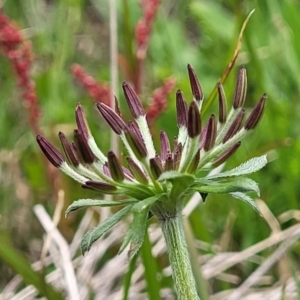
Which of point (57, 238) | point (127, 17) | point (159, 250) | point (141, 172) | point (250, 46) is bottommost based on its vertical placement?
point (159, 250)

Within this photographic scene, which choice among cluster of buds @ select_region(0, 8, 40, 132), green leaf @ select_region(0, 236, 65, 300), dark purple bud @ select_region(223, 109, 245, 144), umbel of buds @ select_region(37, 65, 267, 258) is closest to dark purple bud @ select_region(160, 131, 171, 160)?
umbel of buds @ select_region(37, 65, 267, 258)

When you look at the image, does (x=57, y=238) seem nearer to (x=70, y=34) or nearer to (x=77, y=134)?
(x=77, y=134)

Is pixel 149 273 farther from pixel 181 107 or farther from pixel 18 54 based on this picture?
pixel 18 54

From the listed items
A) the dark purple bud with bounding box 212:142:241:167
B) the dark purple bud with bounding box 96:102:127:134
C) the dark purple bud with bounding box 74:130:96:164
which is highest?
the dark purple bud with bounding box 96:102:127:134

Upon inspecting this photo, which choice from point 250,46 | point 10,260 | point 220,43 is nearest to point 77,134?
point 10,260

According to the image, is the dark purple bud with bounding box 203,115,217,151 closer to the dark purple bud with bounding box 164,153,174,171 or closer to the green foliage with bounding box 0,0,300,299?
the dark purple bud with bounding box 164,153,174,171

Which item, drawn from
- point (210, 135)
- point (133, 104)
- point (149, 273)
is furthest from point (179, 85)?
point (210, 135)
